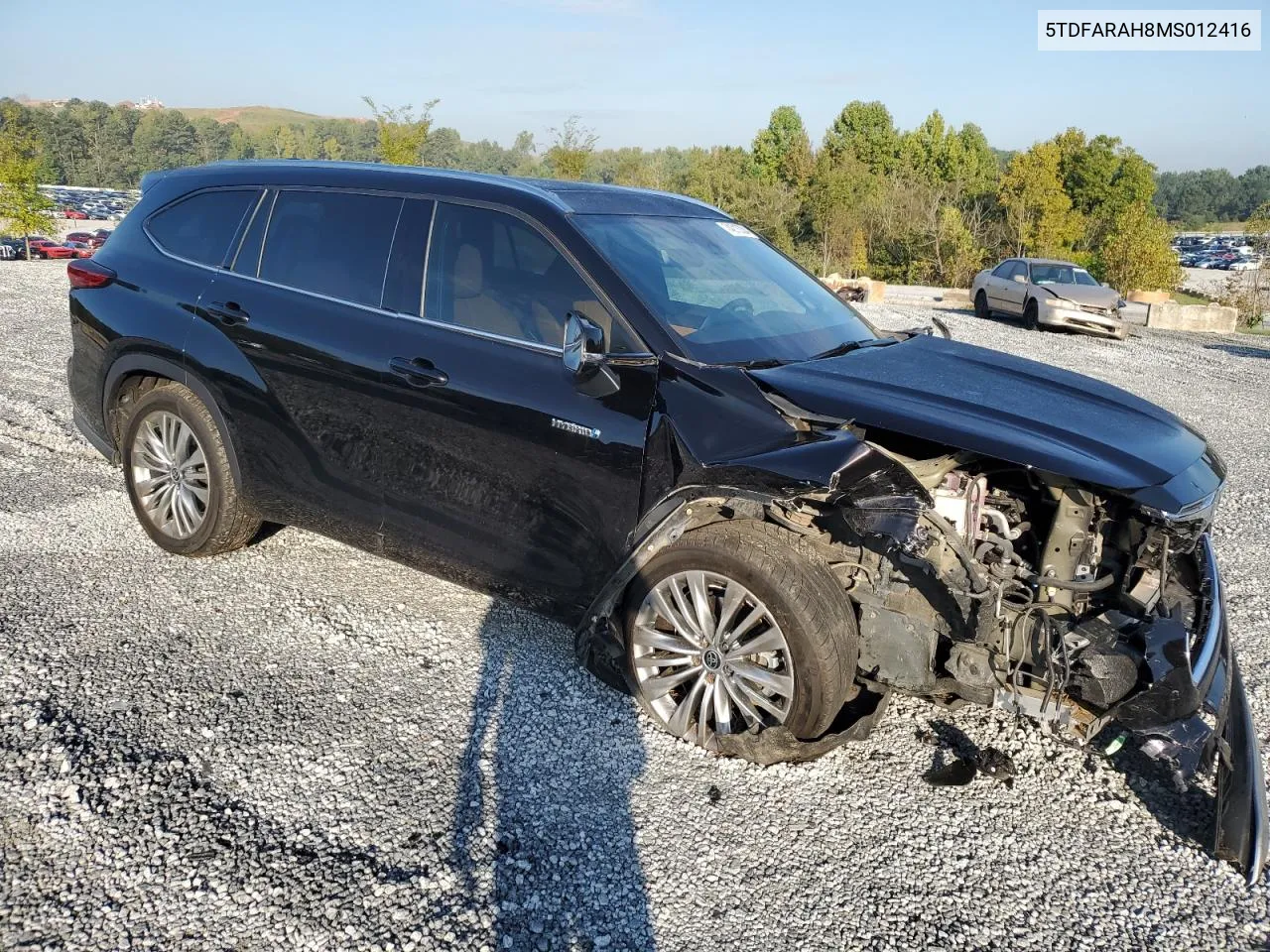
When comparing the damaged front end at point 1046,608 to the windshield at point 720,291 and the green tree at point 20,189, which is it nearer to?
the windshield at point 720,291

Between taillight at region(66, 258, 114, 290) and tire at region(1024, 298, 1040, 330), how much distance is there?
699 inches

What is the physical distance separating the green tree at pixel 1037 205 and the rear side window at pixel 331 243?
42325 millimetres

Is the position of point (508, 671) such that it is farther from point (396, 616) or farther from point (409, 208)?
point (409, 208)

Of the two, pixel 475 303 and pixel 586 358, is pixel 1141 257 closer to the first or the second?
pixel 475 303

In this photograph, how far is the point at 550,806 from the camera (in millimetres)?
3070

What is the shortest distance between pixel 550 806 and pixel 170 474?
2.90m

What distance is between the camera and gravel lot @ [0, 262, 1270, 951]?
2.61m

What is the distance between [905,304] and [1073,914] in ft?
86.0

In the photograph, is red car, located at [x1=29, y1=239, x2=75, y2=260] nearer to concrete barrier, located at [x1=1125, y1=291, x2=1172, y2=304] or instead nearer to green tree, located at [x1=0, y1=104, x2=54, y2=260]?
green tree, located at [x1=0, y1=104, x2=54, y2=260]

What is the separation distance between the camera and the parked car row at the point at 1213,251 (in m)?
64.4

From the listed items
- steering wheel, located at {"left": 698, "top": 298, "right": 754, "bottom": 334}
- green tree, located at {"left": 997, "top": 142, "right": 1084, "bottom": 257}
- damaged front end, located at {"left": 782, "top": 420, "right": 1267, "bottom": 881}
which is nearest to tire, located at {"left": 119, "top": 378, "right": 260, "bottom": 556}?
steering wheel, located at {"left": 698, "top": 298, "right": 754, "bottom": 334}

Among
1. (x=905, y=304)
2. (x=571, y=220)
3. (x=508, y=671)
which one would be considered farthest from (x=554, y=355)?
(x=905, y=304)

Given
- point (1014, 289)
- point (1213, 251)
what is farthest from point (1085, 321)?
point (1213, 251)

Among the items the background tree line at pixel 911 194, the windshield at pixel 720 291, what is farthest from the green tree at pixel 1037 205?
the windshield at pixel 720 291
